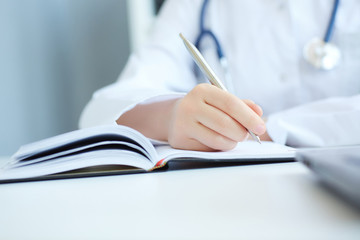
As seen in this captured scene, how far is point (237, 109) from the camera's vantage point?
358mm

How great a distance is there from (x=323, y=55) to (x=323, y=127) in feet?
0.87

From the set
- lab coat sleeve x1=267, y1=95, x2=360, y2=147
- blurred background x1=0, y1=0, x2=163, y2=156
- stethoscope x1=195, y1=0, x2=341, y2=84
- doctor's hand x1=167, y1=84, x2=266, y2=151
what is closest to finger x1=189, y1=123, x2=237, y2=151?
doctor's hand x1=167, y1=84, x2=266, y2=151

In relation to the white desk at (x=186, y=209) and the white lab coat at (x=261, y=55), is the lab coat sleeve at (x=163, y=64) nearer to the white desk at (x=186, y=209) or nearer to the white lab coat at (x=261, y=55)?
the white lab coat at (x=261, y=55)

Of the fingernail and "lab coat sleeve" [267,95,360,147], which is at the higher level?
the fingernail

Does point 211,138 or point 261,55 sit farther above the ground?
point 261,55

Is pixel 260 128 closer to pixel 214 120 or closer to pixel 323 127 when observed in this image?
pixel 214 120

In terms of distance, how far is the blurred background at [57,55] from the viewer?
89cm

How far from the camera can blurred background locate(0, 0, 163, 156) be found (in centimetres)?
89

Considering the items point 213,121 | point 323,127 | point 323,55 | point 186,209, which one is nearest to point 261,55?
point 323,55

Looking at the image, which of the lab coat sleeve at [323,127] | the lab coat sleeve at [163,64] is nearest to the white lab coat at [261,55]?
the lab coat sleeve at [163,64]

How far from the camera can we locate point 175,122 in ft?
1.34

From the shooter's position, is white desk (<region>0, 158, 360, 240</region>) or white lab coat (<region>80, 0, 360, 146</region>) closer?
white desk (<region>0, 158, 360, 240</region>)

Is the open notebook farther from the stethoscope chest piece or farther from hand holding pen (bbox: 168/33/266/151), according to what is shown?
the stethoscope chest piece

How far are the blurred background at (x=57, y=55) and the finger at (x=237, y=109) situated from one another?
694mm
